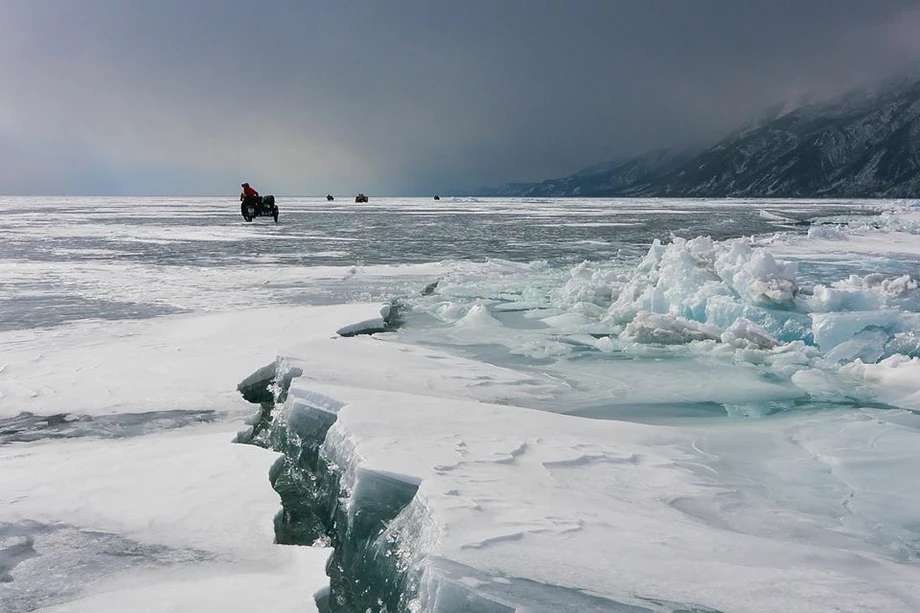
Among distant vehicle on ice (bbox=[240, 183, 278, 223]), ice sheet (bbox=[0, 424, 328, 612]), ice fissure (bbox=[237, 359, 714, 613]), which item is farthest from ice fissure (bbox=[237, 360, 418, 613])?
distant vehicle on ice (bbox=[240, 183, 278, 223])

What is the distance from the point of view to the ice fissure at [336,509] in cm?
333

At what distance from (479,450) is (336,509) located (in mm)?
1013

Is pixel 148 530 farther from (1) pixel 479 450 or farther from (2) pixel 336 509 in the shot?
(1) pixel 479 450

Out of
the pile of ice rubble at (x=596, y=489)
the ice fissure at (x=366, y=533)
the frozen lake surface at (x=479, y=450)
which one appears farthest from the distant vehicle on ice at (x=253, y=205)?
the ice fissure at (x=366, y=533)

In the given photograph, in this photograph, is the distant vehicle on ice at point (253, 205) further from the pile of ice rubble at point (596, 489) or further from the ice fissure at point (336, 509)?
the ice fissure at point (336, 509)

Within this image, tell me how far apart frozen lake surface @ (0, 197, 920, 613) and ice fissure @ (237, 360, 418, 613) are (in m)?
0.02

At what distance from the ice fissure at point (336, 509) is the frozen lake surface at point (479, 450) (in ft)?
0.07

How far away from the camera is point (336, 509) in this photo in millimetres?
4207

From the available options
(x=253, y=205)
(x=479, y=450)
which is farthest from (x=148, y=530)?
(x=253, y=205)

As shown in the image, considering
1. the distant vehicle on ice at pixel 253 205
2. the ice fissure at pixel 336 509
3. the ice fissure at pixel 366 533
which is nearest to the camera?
the ice fissure at pixel 366 533

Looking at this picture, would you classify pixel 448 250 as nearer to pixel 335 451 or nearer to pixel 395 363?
pixel 395 363

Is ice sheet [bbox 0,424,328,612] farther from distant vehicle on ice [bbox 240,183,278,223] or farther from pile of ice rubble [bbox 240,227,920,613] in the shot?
distant vehicle on ice [bbox 240,183,278,223]

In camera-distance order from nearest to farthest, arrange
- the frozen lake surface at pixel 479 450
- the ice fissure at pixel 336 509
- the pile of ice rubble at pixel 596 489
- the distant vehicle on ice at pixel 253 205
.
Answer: the pile of ice rubble at pixel 596 489, the frozen lake surface at pixel 479 450, the ice fissure at pixel 336 509, the distant vehicle on ice at pixel 253 205

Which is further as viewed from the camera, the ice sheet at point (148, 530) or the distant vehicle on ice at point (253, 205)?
the distant vehicle on ice at point (253, 205)
